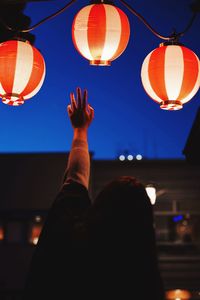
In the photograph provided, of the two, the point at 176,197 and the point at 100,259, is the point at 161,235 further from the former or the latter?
the point at 100,259

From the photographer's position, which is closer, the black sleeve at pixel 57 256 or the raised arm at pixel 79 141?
the black sleeve at pixel 57 256

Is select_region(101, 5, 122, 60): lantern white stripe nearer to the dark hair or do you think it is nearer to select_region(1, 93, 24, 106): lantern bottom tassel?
select_region(1, 93, 24, 106): lantern bottom tassel

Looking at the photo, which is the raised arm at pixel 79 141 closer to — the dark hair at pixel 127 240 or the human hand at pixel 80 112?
the human hand at pixel 80 112

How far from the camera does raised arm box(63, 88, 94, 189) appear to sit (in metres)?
2.36

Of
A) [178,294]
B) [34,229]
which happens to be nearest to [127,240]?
[178,294]

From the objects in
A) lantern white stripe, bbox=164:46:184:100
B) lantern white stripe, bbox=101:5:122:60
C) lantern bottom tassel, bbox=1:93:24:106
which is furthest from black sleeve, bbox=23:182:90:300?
lantern bottom tassel, bbox=1:93:24:106

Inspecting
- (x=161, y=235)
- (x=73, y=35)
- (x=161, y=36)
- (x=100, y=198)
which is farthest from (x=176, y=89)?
(x=161, y=235)

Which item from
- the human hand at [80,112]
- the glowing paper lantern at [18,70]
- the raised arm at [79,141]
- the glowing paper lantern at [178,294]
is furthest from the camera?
the glowing paper lantern at [178,294]

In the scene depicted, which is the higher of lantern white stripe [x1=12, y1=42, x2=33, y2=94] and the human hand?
lantern white stripe [x1=12, y1=42, x2=33, y2=94]

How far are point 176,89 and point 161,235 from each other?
1660 centimetres

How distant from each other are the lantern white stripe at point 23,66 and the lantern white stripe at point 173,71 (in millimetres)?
1185

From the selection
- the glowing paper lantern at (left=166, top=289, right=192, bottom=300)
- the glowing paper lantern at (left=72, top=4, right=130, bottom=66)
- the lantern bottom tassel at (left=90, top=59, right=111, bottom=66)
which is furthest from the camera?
the glowing paper lantern at (left=166, top=289, right=192, bottom=300)

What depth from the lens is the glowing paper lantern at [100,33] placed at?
4.41 meters

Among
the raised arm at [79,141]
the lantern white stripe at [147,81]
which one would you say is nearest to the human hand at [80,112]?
the raised arm at [79,141]
